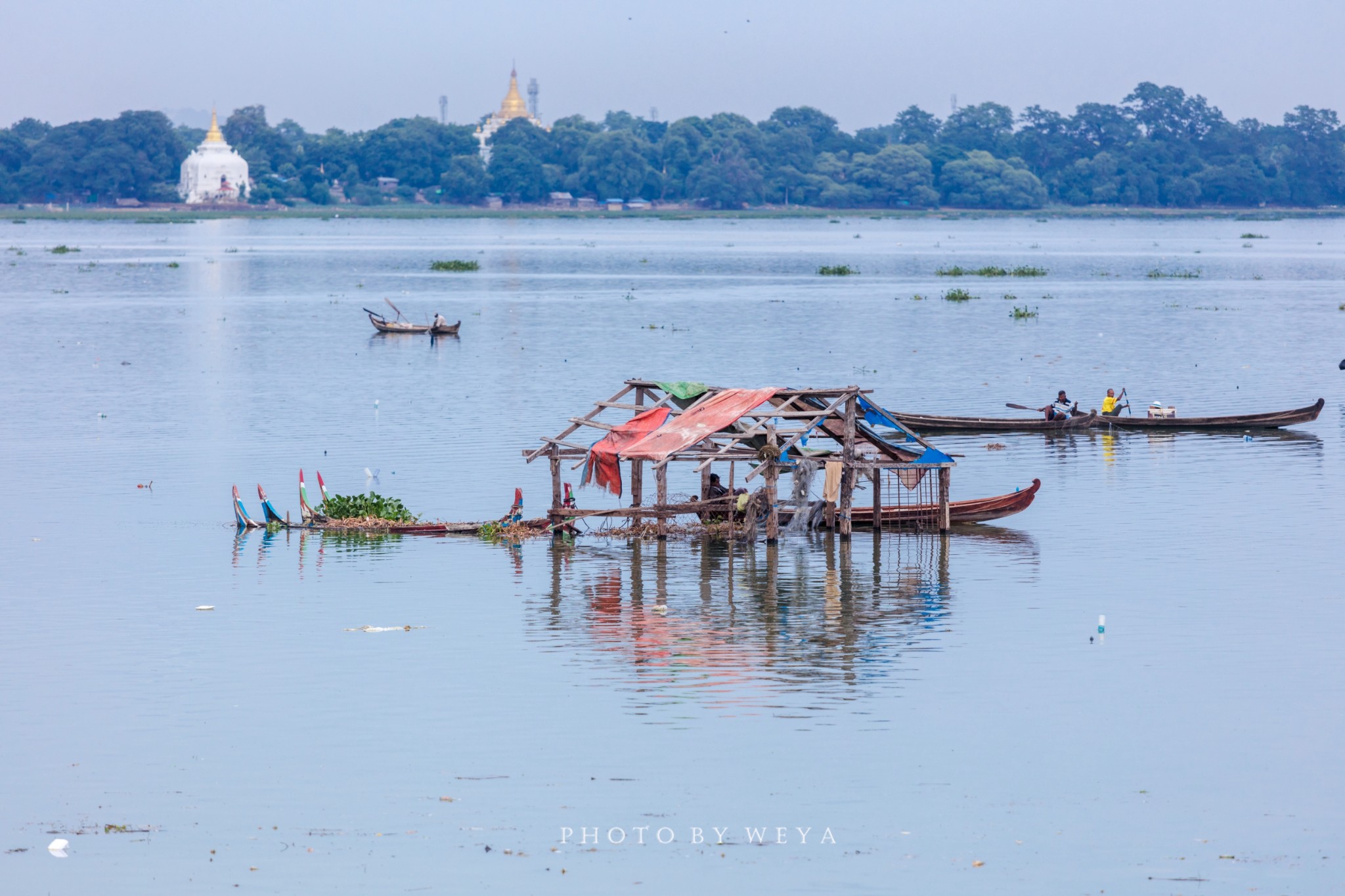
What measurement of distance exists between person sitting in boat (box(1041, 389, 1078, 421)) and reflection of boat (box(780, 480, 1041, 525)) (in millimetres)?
12711

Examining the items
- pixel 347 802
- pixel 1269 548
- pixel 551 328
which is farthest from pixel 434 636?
pixel 551 328

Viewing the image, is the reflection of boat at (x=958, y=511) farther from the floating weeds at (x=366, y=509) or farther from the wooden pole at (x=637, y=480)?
the floating weeds at (x=366, y=509)

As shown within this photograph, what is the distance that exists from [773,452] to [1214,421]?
66.8ft

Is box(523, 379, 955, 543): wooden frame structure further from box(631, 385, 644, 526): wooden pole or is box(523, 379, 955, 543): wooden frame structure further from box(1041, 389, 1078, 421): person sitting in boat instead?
box(1041, 389, 1078, 421): person sitting in boat

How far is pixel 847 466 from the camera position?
31.2 meters

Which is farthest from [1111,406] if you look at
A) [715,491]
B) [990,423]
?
[715,491]

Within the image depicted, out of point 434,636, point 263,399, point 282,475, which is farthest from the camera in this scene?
point 263,399

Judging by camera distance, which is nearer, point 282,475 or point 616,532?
point 616,532

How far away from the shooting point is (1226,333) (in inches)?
3068

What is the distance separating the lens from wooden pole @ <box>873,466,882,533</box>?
105 ft

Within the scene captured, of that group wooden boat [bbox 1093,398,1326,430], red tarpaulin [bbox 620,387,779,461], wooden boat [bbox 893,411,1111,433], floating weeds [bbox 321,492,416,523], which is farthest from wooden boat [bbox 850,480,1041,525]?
wooden boat [bbox 1093,398,1326,430]

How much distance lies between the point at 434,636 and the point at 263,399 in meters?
31.4

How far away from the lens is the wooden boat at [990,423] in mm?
44719

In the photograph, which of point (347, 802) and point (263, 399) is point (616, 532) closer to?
point (347, 802)
